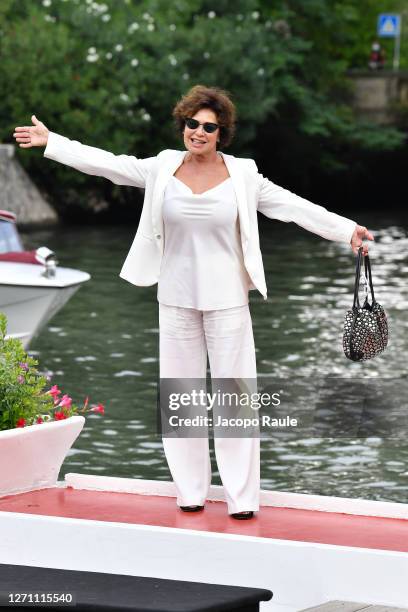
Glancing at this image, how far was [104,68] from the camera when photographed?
4484 centimetres

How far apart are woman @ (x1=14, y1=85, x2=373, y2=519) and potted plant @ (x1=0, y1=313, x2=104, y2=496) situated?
25.9 inches

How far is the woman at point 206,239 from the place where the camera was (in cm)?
809

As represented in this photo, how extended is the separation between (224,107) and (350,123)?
161 feet

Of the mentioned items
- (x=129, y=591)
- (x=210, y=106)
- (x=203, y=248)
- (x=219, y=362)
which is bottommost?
(x=129, y=591)

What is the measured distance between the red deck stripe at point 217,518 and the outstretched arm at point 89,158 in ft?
5.21

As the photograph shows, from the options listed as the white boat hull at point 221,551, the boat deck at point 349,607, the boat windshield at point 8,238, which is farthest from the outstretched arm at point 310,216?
the boat windshield at point 8,238

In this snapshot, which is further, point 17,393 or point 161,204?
point 17,393

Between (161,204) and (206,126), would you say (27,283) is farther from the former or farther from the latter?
(206,126)

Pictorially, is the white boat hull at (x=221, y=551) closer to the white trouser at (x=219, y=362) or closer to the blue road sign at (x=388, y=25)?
the white trouser at (x=219, y=362)

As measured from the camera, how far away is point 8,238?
60.5 feet

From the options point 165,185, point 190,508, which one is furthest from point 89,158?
point 190,508

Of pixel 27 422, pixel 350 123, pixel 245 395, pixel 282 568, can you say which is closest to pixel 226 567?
pixel 282 568

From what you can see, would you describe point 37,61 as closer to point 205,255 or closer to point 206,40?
point 206,40

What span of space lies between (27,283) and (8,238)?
861 mm
